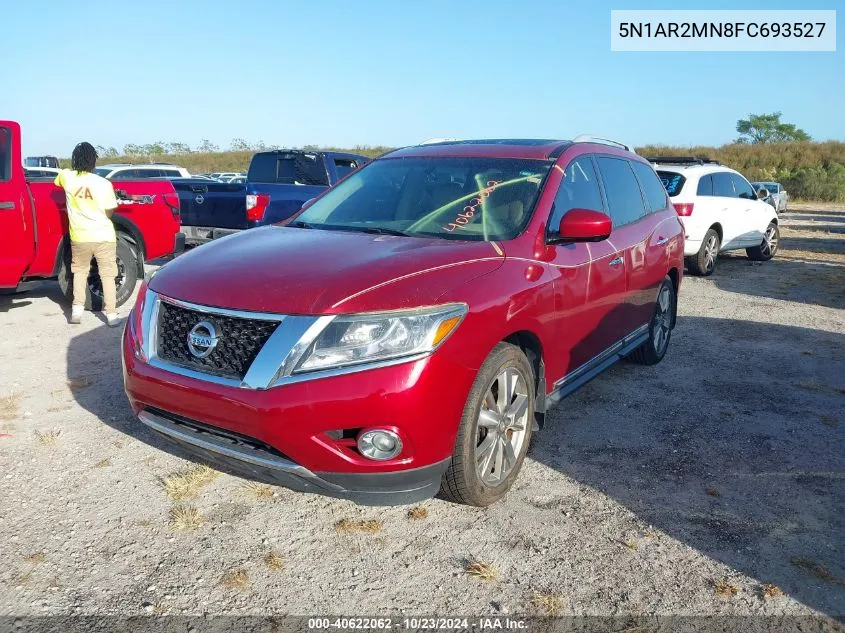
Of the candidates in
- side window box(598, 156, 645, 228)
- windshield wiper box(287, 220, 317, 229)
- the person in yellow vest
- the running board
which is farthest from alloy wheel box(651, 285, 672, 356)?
the person in yellow vest

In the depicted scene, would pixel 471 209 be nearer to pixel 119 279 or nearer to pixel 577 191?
pixel 577 191

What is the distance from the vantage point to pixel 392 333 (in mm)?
2771

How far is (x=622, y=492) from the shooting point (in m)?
3.53

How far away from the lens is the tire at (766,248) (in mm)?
12958

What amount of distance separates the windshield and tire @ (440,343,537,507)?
0.74 meters

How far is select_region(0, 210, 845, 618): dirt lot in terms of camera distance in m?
2.66

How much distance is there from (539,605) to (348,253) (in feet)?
5.74

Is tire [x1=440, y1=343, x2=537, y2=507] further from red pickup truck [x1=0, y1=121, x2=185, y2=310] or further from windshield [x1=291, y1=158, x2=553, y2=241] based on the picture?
red pickup truck [x1=0, y1=121, x2=185, y2=310]

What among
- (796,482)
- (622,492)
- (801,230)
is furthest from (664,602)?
(801,230)

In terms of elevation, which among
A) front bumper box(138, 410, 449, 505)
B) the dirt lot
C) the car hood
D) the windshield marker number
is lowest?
the dirt lot

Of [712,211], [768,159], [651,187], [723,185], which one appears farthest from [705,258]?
[768,159]

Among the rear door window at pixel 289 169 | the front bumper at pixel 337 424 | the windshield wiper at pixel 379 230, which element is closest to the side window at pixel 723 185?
the rear door window at pixel 289 169

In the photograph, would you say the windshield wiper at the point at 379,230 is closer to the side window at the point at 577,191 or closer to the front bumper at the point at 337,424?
the side window at the point at 577,191

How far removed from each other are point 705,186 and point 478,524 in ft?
30.3
